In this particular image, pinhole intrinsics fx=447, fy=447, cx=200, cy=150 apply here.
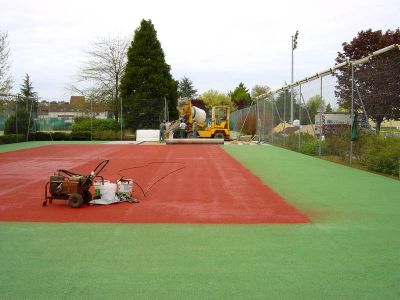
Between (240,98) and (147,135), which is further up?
(240,98)

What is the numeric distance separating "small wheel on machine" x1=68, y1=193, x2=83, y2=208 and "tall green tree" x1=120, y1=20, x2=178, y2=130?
2445 centimetres

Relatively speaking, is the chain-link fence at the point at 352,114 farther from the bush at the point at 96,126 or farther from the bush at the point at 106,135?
the bush at the point at 96,126

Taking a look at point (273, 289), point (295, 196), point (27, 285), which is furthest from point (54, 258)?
point (295, 196)

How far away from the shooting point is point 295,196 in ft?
28.5

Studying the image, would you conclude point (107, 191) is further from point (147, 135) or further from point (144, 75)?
point (144, 75)

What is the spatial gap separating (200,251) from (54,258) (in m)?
1.59

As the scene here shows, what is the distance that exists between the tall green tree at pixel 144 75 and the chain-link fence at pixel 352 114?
13.1 metres

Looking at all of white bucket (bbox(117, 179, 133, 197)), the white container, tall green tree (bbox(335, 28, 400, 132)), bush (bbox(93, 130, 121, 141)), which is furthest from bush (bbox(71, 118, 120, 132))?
the white container

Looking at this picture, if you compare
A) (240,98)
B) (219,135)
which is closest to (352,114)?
(219,135)

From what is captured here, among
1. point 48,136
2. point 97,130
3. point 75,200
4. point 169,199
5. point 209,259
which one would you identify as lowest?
point 209,259

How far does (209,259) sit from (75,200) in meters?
3.42

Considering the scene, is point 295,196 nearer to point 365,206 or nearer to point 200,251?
point 365,206

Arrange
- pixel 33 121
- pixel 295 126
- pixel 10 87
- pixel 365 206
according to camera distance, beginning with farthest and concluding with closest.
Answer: pixel 33 121 < pixel 10 87 < pixel 295 126 < pixel 365 206

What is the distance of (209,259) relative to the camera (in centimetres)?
478
